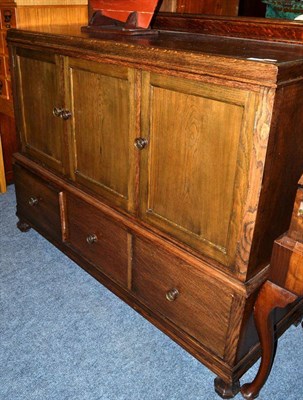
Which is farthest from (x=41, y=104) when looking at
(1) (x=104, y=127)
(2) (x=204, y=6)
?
(2) (x=204, y=6)

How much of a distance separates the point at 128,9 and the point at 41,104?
0.57 m

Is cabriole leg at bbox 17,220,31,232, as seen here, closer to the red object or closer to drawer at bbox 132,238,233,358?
drawer at bbox 132,238,233,358

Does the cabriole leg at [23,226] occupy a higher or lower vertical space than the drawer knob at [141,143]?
lower

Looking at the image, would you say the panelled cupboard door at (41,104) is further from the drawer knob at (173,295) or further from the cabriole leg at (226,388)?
the cabriole leg at (226,388)

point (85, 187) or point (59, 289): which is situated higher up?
point (85, 187)

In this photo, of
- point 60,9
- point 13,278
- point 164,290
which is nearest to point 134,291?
point 164,290

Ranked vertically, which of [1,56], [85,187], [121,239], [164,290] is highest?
[1,56]

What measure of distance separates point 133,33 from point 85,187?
0.65m

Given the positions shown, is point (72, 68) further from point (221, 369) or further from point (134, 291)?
point (221, 369)

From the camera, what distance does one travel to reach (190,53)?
113 centimetres

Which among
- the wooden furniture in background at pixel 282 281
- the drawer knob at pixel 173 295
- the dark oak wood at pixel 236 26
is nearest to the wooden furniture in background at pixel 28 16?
the dark oak wood at pixel 236 26

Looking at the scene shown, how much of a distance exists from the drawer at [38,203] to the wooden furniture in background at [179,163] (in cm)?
6

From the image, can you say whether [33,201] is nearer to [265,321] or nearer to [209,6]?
[265,321]

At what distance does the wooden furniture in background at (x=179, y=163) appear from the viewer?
43.1 inches
